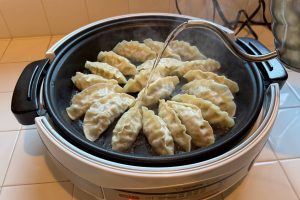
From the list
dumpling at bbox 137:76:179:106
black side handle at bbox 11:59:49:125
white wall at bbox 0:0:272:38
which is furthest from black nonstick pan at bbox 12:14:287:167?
white wall at bbox 0:0:272:38

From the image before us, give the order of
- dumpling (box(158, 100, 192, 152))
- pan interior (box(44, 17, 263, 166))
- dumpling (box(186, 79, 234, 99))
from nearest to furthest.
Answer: pan interior (box(44, 17, 263, 166)) < dumpling (box(158, 100, 192, 152)) < dumpling (box(186, 79, 234, 99))

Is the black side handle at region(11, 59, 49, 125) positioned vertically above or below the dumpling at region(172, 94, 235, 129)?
above

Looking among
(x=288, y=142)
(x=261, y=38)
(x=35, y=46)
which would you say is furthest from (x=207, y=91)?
(x=35, y=46)

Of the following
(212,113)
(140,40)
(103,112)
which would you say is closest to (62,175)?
(103,112)

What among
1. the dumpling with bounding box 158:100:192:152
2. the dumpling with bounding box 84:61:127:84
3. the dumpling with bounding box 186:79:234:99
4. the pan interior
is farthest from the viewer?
the dumpling with bounding box 84:61:127:84

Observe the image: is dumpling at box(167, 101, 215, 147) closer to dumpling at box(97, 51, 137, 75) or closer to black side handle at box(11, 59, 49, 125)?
dumpling at box(97, 51, 137, 75)

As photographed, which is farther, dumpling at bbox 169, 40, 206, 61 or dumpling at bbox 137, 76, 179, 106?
dumpling at bbox 169, 40, 206, 61

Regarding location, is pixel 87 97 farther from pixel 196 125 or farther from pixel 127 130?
pixel 196 125

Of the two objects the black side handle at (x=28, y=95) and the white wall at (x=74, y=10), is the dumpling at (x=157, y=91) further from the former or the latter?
the white wall at (x=74, y=10)

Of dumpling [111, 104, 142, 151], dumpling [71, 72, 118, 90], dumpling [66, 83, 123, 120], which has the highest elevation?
dumpling [71, 72, 118, 90]
